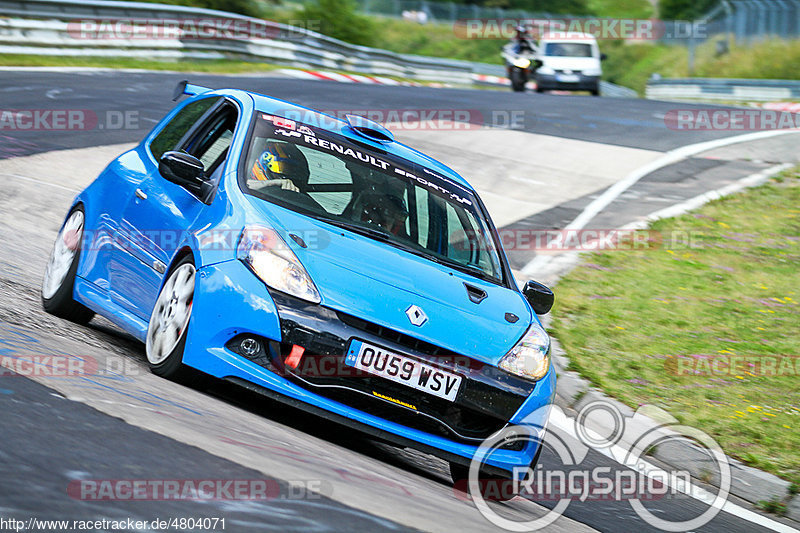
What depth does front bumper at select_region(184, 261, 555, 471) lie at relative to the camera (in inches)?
196

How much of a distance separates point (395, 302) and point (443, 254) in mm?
1007

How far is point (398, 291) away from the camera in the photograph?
17.2 feet

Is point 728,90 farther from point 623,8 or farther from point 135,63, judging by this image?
point 623,8

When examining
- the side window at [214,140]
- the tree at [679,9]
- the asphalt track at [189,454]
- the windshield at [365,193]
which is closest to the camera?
the asphalt track at [189,454]

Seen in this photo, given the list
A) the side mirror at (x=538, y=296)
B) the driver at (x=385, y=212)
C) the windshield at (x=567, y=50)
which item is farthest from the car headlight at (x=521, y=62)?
the driver at (x=385, y=212)

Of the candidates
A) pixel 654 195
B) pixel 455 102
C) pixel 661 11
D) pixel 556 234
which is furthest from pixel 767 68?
pixel 661 11

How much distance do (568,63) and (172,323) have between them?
97.4ft

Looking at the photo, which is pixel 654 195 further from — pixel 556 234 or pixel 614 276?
pixel 614 276

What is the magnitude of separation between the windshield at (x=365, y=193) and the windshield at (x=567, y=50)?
94.0 feet

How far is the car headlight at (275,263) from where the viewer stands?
5.06 metres

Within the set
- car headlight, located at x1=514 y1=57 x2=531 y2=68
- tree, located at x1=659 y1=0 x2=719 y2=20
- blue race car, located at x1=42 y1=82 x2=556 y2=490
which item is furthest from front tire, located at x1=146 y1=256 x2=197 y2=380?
tree, located at x1=659 y1=0 x2=719 y2=20

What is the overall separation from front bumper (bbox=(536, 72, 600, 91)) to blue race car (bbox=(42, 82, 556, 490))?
27.4 meters

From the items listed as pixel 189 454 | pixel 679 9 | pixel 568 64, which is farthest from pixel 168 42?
pixel 679 9

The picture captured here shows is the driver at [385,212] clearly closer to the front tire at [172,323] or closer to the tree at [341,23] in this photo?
the front tire at [172,323]
